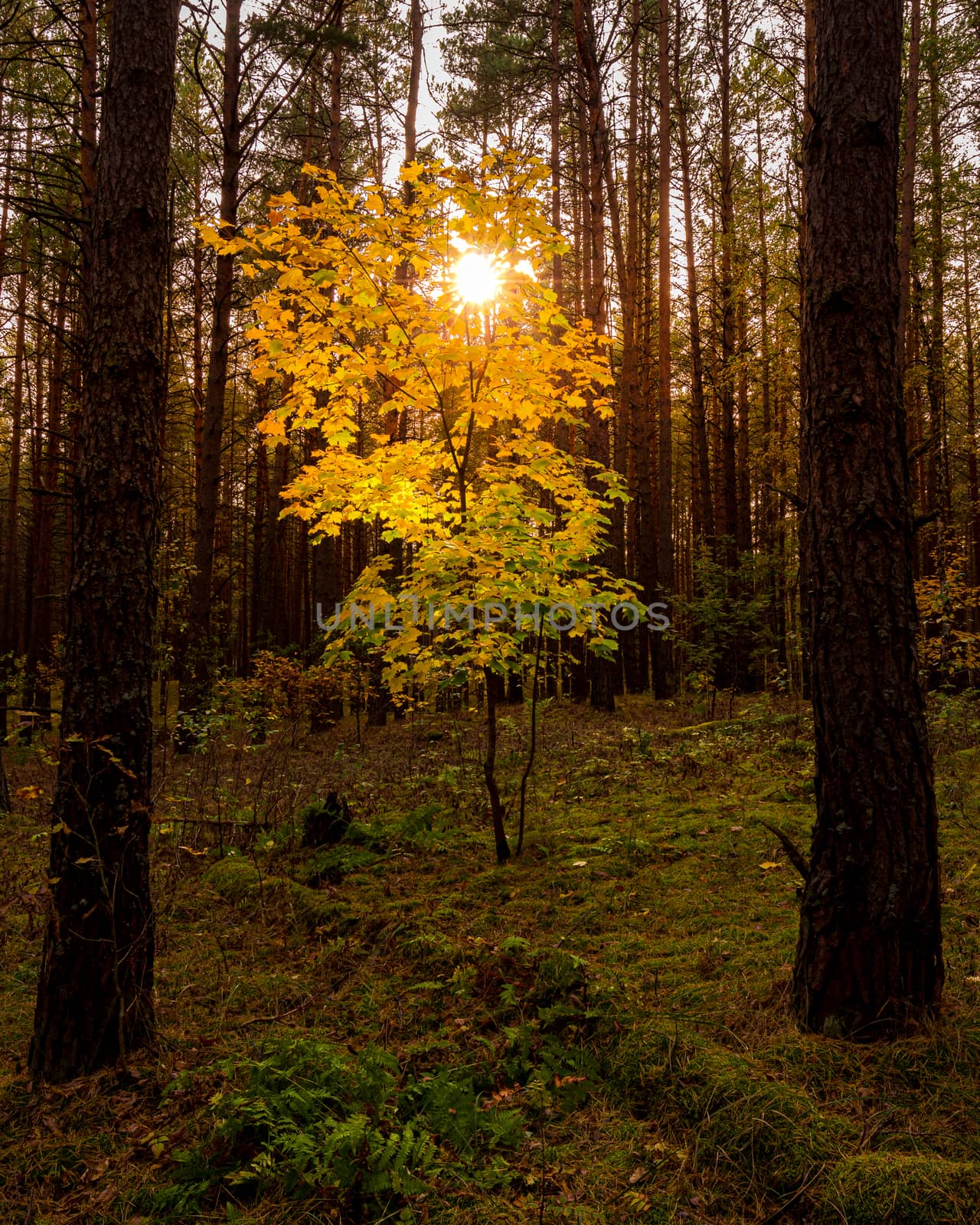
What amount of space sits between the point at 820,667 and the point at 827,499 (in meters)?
0.76

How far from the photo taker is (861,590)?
291cm

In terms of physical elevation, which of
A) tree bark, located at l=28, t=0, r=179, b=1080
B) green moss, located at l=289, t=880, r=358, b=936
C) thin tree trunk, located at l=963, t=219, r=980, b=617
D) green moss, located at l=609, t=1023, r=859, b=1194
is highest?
thin tree trunk, located at l=963, t=219, r=980, b=617

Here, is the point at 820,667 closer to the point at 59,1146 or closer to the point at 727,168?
the point at 59,1146

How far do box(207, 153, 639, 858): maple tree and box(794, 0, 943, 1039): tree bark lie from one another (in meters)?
2.19

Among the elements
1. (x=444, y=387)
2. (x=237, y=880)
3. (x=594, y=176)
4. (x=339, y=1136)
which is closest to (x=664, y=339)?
(x=594, y=176)

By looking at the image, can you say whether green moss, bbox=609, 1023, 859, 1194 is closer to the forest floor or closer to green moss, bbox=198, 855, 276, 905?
the forest floor

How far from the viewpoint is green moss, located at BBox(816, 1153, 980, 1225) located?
6.38ft

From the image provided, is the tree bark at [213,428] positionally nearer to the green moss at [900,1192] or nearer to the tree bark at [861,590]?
the tree bark at [861,590]

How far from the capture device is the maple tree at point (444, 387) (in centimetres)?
493

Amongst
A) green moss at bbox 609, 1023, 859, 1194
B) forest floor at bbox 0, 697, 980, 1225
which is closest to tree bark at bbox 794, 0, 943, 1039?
forest floor at bbox 0, 697, 980, 1225

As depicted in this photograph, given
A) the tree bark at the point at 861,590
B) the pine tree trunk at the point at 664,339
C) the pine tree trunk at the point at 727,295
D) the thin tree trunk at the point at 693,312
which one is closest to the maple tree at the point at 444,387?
the tree bark at the point at 861,590

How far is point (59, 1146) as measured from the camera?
8.53 feet

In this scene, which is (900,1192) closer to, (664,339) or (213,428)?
(213,428)

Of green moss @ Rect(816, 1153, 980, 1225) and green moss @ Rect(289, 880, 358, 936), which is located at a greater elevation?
green moss @ Rect(816, 1153, 980, 1225)
